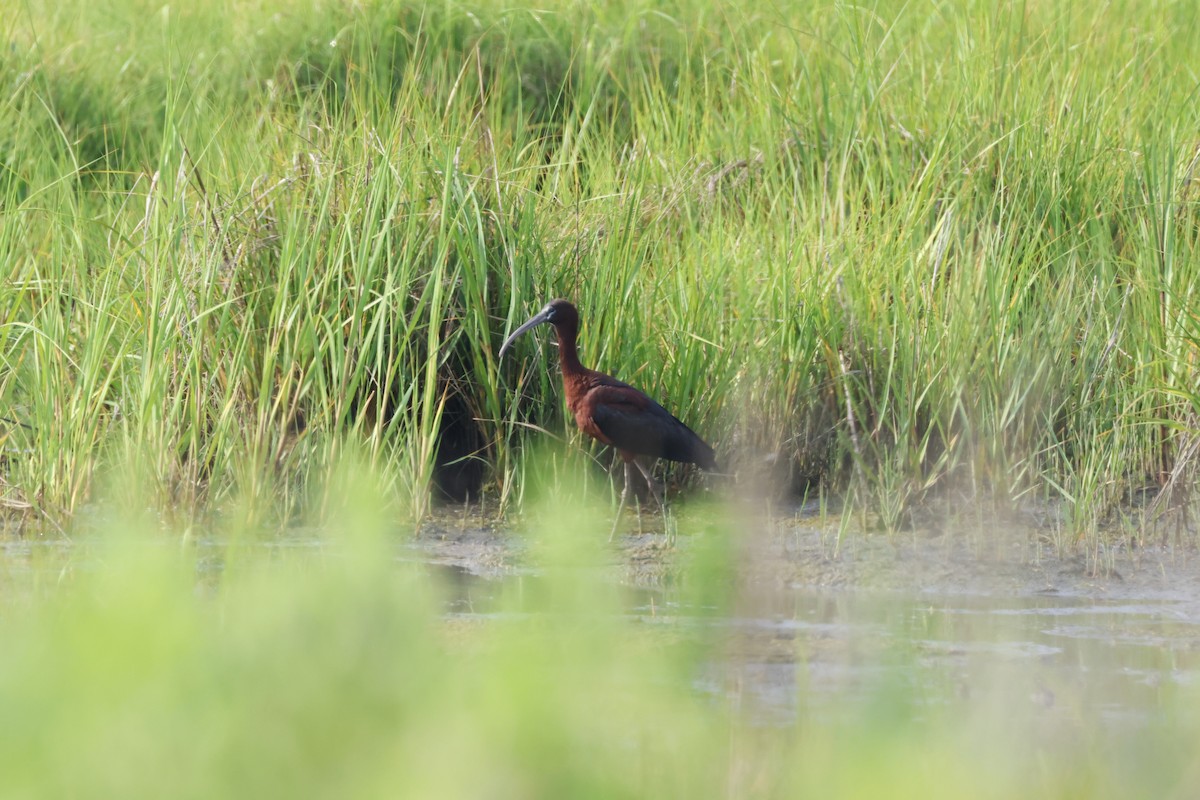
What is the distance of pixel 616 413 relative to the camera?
4734 mm

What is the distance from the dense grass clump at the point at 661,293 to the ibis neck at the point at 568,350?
25cm

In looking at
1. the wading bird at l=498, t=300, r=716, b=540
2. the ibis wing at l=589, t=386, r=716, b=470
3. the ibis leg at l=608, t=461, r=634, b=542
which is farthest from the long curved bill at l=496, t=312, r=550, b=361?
the ibis leg at l=608, t=461, r=634, b=542

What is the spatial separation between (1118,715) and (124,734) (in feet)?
7.37

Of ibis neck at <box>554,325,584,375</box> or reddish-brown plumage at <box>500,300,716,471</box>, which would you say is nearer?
reddish-brown plumage at <box>500,300,716,471</box>

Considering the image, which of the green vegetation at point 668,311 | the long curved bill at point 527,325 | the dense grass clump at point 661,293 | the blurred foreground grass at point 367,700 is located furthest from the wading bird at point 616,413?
the blurred foreground grass at point 367,700

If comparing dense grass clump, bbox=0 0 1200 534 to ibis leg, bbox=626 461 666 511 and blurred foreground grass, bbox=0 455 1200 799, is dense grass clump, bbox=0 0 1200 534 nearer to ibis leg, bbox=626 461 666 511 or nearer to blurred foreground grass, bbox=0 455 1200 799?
ibis leg, bbox=626 461 666 511

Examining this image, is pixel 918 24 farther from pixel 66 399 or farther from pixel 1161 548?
pixel 66 399

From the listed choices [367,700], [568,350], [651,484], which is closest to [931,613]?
[651,484]

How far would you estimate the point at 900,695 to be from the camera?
129 centimetres

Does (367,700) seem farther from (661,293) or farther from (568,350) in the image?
(661,293)

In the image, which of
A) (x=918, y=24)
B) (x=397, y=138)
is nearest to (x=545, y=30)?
(x=918, y=24)

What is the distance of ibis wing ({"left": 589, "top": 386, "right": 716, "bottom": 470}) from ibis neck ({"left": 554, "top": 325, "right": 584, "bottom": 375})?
19 centimetres

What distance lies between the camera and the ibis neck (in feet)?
16.2

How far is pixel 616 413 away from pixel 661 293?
2.76 ft
